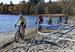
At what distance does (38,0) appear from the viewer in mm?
149625

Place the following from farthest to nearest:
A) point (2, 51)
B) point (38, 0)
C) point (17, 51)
→ point (38, 0)
point (2, 51)
point (17, 51)

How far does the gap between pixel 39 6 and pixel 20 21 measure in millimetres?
125407

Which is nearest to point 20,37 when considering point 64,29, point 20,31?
point 20,31

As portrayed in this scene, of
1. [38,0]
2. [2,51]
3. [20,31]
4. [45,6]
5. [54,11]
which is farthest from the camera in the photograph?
[38,0]

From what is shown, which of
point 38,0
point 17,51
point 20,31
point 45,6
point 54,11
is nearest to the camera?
point 17,51

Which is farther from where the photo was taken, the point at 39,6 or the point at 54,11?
the point at 39,6

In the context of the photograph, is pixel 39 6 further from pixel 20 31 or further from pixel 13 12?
pixel 20 31

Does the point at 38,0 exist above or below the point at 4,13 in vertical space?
above

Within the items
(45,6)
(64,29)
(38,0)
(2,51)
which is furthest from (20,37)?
(38,0)

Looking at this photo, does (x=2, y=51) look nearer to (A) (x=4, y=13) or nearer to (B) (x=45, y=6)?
(B) (x=45, y=6)

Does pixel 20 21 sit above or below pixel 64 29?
above

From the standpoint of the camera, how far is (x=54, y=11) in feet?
422

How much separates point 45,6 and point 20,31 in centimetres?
12507

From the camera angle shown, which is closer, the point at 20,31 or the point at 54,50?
the point at 54,50
